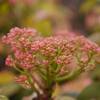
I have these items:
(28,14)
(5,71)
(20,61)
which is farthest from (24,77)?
(28,14)

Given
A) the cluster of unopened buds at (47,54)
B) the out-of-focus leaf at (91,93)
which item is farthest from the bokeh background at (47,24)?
the cluster of unopened buds at (47,54)

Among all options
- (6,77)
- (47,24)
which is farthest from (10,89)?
(47,24)

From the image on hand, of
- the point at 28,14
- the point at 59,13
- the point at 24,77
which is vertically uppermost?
the point at 59,13

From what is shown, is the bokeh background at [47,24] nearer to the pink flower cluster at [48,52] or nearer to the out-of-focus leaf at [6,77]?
the out-of-focus leaf at [6,77]

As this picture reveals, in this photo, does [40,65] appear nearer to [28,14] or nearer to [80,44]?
[80,44]

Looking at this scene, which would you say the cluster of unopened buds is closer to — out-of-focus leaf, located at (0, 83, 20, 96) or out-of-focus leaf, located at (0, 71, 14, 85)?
out-of-focus leaf, located at (0, 83, 20, 96)

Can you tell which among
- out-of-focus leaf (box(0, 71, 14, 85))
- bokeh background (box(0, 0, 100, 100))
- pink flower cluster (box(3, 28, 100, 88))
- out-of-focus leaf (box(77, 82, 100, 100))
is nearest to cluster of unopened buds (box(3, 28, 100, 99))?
pink flower cluster (box(3, 28, 100, 88))
